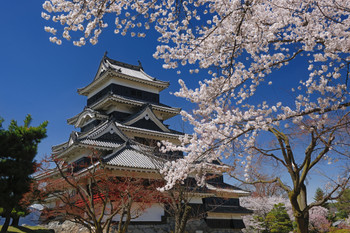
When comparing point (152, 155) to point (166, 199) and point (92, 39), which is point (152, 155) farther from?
point (92, 39)

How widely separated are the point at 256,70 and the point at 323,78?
124cm

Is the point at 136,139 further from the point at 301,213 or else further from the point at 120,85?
the point at 301,213

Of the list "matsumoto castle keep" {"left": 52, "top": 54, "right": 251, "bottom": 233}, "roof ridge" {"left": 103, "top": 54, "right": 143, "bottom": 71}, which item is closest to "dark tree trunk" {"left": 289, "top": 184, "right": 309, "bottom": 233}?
"matsumoto castle keep" {"left": 52, "top": 54, "right": 251, "bottom": 233}

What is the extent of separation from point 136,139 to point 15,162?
8040 millimetres

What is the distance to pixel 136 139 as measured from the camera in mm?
18547

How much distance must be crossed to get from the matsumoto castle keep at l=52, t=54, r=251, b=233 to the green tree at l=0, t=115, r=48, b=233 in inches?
94.3

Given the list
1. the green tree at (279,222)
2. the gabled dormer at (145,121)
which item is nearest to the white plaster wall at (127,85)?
the gabled dormer at (145,121)

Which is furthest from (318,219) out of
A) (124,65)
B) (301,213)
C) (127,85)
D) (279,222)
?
(124,65)

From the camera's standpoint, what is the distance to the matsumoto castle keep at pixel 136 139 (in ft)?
43.9

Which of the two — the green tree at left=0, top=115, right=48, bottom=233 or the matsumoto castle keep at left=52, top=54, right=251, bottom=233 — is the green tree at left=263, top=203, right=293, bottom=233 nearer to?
the matsumoto castle keep at left=52, top=54, right=251, bottom=233

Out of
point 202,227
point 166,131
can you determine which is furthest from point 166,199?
point 166,131

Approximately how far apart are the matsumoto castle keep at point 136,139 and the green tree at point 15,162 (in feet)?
7.86

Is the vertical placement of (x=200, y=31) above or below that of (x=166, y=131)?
below

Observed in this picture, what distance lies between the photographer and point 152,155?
562 inches
